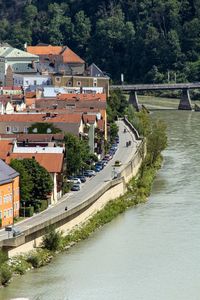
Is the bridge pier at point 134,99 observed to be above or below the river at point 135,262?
above

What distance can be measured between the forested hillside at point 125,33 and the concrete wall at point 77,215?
123ft

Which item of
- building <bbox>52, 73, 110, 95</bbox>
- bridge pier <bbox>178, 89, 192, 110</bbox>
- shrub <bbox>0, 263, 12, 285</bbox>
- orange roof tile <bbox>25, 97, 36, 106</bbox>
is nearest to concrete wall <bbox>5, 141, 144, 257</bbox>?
shrub <bbox>0, 263, 12, 285</bbox>

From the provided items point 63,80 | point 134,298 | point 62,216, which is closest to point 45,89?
point 63,80

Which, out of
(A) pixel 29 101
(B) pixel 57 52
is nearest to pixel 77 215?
(A) pixel 29 101

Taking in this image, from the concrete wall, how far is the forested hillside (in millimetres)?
37423

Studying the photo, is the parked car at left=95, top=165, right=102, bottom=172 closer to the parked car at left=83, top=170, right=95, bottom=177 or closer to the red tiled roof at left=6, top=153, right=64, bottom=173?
the parked car at left=83, top=170, right=95, bottom=177

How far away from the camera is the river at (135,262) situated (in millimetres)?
20188

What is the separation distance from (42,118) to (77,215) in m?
9.73

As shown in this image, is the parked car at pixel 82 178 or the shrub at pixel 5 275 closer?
the shrub at pixel 5 275

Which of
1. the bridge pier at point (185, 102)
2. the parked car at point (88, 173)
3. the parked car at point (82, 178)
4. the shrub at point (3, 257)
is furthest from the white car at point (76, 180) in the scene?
the bridge pier at point (185, 102)

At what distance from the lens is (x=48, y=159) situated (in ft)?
87.4

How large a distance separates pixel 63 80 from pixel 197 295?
3393cm

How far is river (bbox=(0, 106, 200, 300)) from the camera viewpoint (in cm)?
2019

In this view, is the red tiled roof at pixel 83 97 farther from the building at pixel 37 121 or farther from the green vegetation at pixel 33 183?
the green vegetation at pixel 33 183
